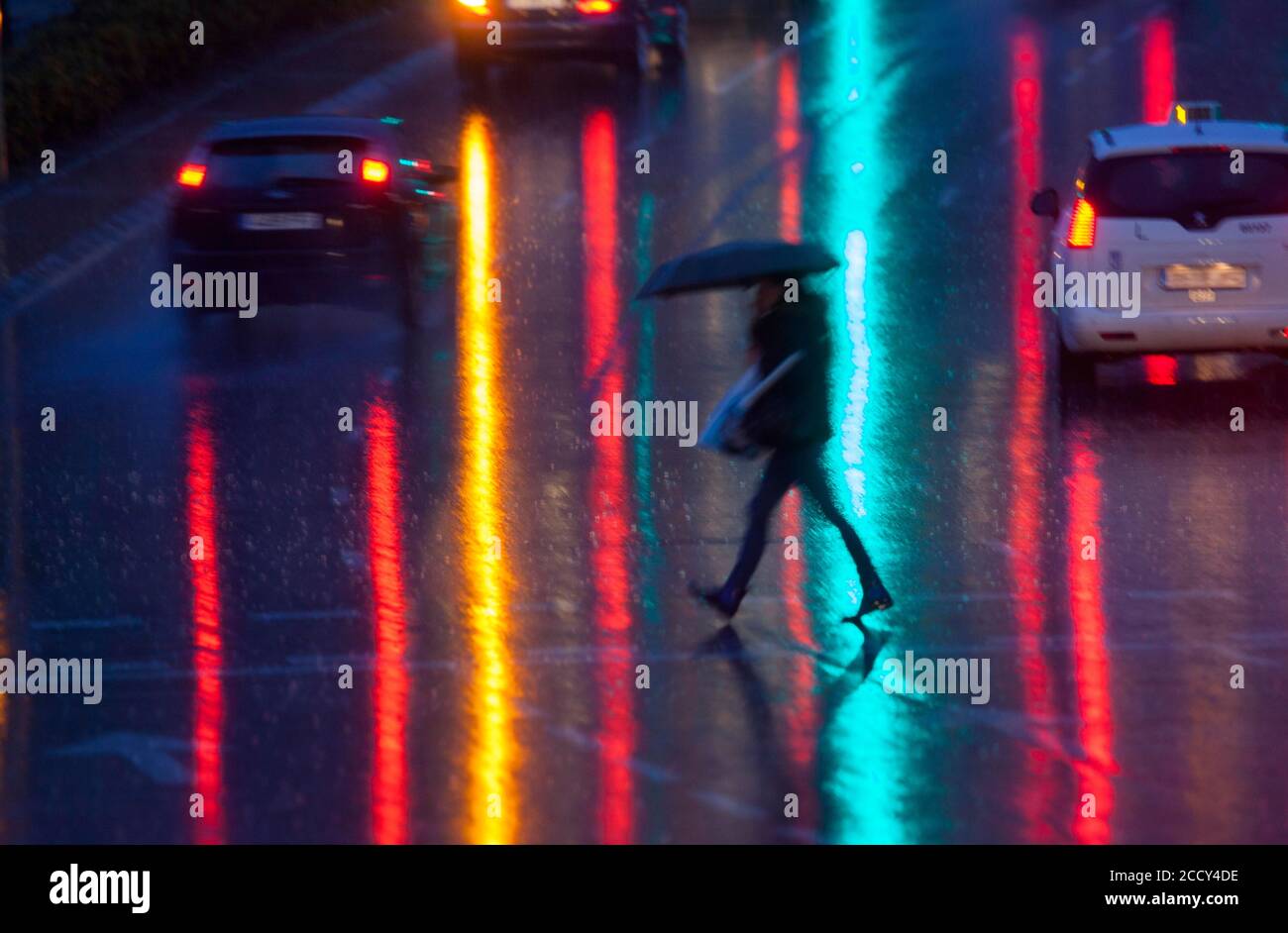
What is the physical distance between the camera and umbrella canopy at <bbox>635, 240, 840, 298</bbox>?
1005 cm

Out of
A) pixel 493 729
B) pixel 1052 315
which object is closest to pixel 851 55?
pixel 1052 315

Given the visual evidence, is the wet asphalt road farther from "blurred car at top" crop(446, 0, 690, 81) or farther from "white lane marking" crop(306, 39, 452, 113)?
"blurred car at top" crop(446, 0, 690, 81)

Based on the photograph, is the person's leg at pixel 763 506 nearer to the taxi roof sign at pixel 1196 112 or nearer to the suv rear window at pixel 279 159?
the taxi roof sign at pixel 1196 112

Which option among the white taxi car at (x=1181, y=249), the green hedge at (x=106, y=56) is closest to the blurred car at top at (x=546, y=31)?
the green hedge at (x=106, y=56)

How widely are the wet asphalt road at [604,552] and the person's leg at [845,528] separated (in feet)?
0.55

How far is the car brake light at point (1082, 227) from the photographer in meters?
15.1

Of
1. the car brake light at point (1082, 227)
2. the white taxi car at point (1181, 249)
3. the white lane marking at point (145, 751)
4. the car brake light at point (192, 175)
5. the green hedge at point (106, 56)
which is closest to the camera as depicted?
the white lane marking at point (145, 751)

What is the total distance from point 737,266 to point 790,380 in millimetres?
576

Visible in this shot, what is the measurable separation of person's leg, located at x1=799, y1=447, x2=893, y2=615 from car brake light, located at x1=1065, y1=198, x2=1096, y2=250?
17.6 feet

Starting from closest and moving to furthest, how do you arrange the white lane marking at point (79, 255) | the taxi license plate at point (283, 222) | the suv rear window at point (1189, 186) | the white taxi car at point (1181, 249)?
1. the white taxi car at point (1181, 249)
2. the suv rear window at point (1189, 186)
3. the taxi license plate at point (283, 222)
4. the white lane marking at point (79, 255)

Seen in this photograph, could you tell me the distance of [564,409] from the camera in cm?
1498

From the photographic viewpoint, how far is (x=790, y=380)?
1023 cm

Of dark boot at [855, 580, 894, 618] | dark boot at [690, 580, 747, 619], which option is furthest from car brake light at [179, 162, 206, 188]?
dark boot at [855, 580, 894, 618]

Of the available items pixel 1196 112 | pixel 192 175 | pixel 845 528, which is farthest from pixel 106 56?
pixel 845 528
